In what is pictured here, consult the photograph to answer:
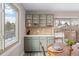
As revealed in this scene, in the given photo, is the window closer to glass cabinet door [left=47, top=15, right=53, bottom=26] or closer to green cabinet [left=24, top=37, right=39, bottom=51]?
green cabinet [left=24, top=37, right=39, bottom=51]

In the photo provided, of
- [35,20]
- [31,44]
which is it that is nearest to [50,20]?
[35,20]

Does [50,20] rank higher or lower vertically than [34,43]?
higher

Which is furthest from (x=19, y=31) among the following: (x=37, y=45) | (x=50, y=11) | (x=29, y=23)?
(x=50, y=11)

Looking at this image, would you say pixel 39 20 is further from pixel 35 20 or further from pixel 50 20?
pixel 50 20

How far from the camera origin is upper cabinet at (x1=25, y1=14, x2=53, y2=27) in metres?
Answer: 7.48

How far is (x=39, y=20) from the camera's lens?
7539mm

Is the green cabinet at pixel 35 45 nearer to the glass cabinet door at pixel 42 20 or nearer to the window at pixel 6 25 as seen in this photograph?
the glass cabinet door at pixel 42 20

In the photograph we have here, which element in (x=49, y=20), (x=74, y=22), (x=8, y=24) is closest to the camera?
(x=8, y=24)

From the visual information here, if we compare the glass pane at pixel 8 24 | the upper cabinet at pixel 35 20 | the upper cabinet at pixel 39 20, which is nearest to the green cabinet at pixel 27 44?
the upper cabinet at pixel 39 20

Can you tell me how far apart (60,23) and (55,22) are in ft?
1.02

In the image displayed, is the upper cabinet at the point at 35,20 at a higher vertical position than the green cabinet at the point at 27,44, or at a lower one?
higher

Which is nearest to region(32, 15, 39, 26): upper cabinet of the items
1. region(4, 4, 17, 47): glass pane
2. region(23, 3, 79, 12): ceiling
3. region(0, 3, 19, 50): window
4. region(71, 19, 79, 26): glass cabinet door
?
region(23, 3, 79, 12): ceiling

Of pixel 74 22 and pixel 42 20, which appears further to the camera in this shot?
pixel 74 22

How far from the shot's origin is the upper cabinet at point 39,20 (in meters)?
7.48
